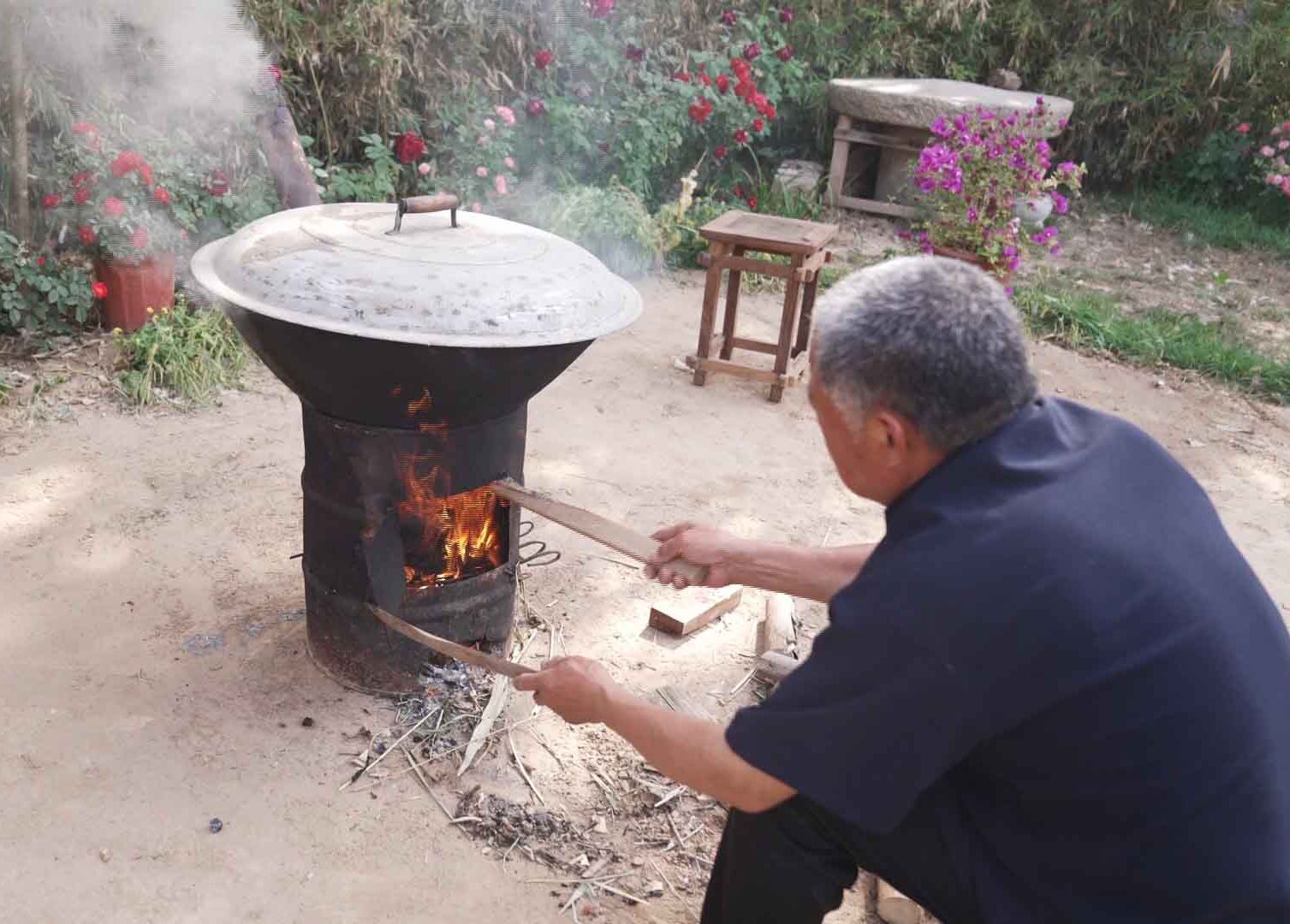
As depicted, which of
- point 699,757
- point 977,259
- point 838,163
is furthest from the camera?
point 838,163

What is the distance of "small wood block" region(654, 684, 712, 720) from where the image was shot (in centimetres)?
297

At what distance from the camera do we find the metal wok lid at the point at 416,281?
2277 mm

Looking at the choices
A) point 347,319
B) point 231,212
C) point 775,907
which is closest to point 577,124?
point 231,212

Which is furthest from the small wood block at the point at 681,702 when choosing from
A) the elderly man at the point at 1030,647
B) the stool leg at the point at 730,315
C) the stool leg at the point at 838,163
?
the stool leg at the point at 838,163

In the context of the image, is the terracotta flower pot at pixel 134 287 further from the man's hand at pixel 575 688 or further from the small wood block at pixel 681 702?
the man's hand at pixel 575 688

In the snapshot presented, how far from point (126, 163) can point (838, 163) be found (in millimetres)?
5157

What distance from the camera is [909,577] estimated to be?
146 cm

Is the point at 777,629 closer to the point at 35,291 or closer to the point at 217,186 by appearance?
the point at 217,186

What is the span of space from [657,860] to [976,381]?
5.05 ft

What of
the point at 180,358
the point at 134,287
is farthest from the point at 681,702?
the point at 134,287

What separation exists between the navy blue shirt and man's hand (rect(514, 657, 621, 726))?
1.35ft

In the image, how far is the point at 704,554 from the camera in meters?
2.38

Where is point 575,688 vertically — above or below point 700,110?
below

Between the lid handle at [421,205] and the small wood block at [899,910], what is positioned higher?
the lid handle at [421,205]
